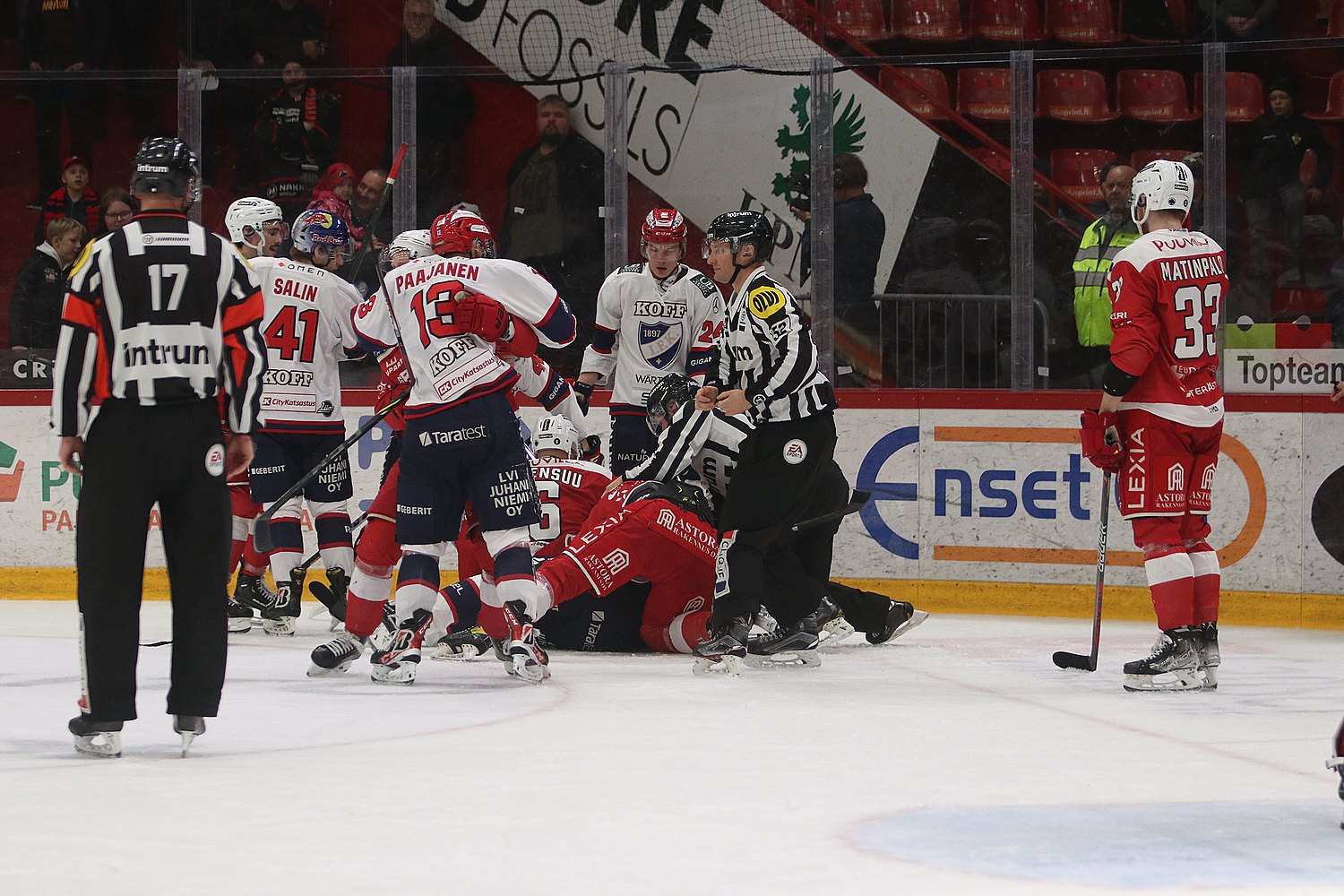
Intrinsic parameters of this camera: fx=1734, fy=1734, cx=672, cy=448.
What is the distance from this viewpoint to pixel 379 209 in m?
8.28

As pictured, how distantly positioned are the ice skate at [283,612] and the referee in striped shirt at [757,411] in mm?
1974

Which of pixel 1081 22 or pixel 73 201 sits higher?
pixel 1081 22

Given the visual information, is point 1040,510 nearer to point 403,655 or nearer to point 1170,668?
point 1170,668

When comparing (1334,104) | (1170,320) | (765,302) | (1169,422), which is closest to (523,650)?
(765,302)

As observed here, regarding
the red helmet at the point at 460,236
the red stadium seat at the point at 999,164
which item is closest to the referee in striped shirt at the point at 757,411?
the red helmet at the point at 460,236

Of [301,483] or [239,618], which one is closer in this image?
[301,483]

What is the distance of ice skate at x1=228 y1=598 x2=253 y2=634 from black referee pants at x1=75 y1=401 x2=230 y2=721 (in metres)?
2.77

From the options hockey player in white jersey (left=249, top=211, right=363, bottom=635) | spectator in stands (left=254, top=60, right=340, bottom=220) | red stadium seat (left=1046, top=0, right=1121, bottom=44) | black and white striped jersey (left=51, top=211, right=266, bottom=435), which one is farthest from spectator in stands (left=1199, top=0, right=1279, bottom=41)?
black and white striped jersey (left=51, top=211, right=266, bottom=435)

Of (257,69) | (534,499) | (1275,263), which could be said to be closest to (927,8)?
(1275,263)

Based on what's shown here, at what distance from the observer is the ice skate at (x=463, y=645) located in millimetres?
5906

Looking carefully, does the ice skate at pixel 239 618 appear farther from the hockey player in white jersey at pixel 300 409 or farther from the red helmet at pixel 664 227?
the red helmet at pixel 664 227

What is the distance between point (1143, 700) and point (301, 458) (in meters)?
3.41

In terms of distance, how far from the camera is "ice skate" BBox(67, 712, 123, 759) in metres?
3.91

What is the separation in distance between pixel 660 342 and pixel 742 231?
75.2 inches
